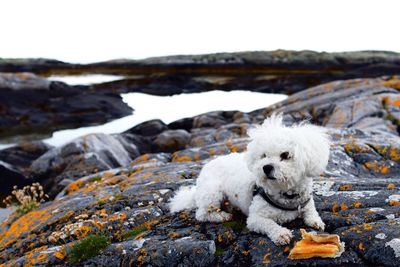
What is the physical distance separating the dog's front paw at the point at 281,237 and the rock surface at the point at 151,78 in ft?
84.3

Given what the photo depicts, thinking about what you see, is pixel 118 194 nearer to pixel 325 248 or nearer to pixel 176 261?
pixel 176 261

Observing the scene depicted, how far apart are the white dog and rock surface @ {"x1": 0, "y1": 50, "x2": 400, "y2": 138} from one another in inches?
975

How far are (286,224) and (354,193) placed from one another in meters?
1.66

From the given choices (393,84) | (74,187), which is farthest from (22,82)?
(393,84)

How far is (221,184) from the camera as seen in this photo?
7723 millimetres

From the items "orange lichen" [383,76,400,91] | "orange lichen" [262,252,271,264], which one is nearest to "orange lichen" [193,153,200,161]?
"orange lichen" [262,252,271,264]

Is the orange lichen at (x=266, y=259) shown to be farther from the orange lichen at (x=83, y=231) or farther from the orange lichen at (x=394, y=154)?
the orange lichen at (x=394, y=154)

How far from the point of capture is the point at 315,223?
6.38 meters

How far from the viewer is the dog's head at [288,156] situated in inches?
242

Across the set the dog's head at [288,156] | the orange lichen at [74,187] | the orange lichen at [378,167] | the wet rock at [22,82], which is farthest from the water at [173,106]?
the dog's head at [288,156]

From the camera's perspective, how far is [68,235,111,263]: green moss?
6.93 m

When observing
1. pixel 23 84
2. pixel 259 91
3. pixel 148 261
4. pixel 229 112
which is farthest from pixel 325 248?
pixel 259 91

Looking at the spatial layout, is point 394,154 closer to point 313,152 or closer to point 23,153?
point 313,152

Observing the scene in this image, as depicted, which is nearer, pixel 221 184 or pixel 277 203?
pixel 277 203
